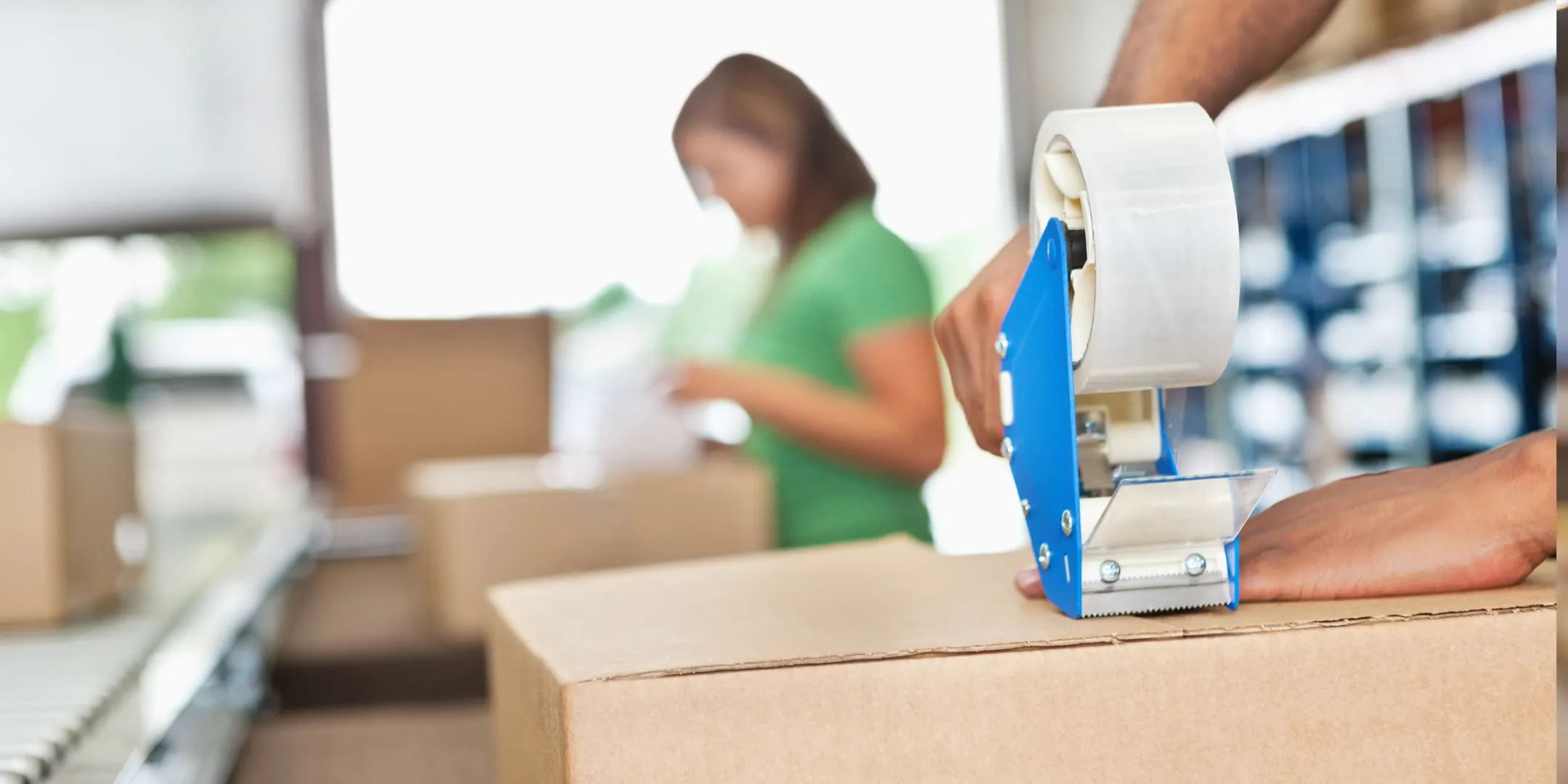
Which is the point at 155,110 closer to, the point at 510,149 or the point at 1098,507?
the point at 510,149

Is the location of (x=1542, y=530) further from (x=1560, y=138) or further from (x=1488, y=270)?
(x=1488, y=270)

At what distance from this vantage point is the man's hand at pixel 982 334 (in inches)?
28.5

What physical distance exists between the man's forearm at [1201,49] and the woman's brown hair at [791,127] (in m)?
0.90

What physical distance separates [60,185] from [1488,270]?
15.3ft

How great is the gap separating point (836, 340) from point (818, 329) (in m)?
0.03

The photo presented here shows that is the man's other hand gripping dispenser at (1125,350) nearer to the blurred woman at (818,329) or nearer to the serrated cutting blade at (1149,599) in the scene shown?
the serrated cutting blade at (1149,599)

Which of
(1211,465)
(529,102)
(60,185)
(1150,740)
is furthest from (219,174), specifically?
(1150,740)

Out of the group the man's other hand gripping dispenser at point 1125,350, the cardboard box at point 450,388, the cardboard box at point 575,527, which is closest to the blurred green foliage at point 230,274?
the cardboard box at point 450,388

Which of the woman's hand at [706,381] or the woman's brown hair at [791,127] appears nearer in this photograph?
the woman's hand at [706,381]

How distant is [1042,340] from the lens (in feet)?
2.09

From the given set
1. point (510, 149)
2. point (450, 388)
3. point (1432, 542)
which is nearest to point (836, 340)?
point (1432, 542)

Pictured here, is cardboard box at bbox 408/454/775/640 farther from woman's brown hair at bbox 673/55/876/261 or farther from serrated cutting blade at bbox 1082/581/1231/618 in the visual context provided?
serrated cutting blade at bbox 1082/581/1231/618

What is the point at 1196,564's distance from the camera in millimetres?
623

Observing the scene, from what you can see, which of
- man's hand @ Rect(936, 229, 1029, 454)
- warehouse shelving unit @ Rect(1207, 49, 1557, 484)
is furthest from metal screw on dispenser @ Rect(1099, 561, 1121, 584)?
warehouse shelving unit @ Rect(1207, 49, 1557, 484)
